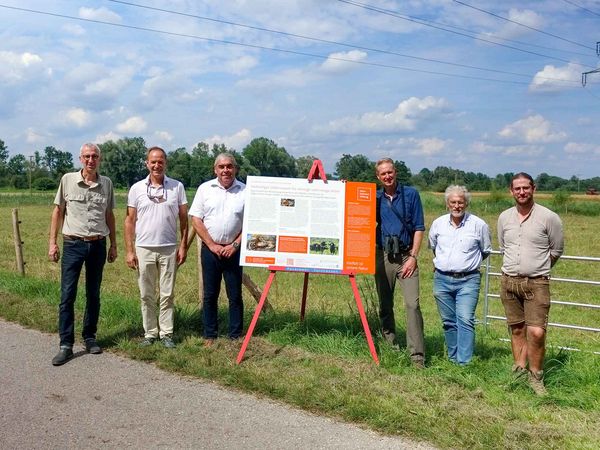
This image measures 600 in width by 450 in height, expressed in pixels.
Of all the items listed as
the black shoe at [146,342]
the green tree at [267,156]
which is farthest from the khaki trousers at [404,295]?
the green tree at [267,156]

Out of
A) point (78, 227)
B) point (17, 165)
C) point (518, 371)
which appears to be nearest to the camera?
point (518, 371)

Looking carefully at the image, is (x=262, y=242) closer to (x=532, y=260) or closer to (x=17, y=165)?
(x=532, y=260)

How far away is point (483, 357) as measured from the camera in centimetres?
631

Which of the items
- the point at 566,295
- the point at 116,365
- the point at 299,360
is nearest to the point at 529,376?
the point at 299,360

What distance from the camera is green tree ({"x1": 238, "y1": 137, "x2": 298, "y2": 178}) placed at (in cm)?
5362

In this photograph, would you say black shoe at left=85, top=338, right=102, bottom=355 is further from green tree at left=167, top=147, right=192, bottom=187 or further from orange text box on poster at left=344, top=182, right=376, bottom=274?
green tree at left=167, top=147, right=192, bottom=187

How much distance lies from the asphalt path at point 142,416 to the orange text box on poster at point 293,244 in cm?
156

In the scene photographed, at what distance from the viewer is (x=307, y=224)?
6.03 metres

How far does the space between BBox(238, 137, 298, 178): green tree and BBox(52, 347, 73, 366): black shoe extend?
46864 millimetres

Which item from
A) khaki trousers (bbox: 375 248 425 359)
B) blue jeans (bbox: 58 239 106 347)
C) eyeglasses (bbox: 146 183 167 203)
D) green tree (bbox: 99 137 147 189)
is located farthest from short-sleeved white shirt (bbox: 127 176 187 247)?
green tree (bbox: 99 137 147 189)

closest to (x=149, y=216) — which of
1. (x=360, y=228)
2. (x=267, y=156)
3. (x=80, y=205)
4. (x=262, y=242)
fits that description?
(x=80, y=205)

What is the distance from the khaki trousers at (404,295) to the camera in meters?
5.75

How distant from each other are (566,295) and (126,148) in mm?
63719

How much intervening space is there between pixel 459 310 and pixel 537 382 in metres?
0.94
